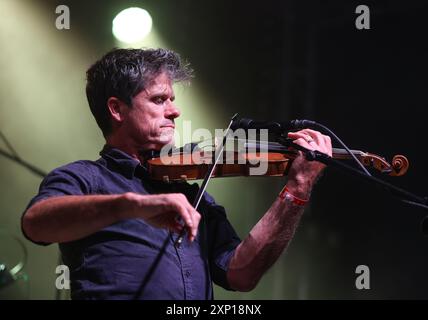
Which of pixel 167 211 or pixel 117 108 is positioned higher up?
pixel 117 108

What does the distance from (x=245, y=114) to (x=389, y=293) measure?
4.75 ft

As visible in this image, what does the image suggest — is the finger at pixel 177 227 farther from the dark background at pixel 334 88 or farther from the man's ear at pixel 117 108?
the dark background at pixel 334 88

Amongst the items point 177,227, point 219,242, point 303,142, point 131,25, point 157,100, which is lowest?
point 219,242

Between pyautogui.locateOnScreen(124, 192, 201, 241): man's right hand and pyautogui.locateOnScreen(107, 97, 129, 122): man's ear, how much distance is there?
706mm

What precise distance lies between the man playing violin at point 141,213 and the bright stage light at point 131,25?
131 centimetres

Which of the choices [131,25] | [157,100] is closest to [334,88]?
[131,25]

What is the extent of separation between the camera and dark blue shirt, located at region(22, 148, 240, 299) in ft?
5.41

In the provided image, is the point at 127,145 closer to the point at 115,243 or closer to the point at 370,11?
the point at 115,243

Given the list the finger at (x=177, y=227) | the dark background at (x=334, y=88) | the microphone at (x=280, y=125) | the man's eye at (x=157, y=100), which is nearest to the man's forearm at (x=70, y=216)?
the finger at (x=177, y=227)

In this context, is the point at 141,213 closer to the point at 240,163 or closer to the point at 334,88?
the point at 240,163

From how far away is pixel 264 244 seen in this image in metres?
1.84

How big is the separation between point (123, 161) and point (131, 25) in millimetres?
1715

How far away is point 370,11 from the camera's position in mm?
3637

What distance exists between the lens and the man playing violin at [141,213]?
1.49 m
